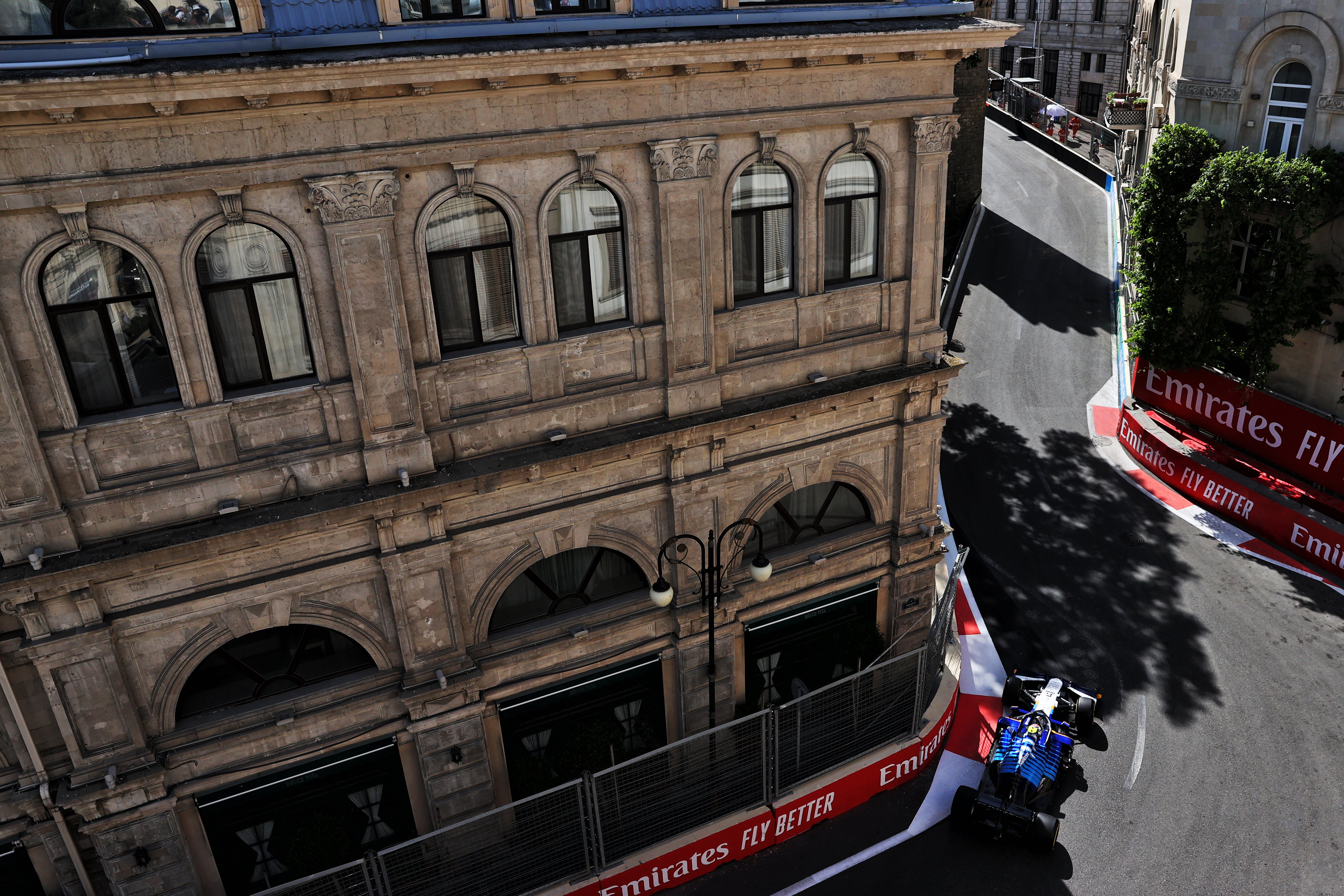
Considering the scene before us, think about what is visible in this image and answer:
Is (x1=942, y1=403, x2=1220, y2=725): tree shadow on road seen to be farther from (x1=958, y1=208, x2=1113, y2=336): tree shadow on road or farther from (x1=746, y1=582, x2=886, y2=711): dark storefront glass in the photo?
(x1=958, y1=208, x2=1113, y2=336): tree shadow on road

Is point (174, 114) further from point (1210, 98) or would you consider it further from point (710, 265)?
point (1210, 98)

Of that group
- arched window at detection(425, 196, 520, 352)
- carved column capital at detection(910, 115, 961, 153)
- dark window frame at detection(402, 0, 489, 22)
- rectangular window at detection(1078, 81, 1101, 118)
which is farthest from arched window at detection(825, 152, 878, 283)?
rectangular window at detection(1078, 81, 1101, 118)

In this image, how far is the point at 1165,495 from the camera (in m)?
27.9

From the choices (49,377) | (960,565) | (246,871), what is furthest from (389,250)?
(960,565)

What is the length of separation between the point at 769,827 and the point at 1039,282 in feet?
101

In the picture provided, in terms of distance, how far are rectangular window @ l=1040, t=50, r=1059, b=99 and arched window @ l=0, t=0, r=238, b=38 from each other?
68.6 meters

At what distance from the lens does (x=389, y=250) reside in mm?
13078

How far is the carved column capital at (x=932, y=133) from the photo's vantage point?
1638cm

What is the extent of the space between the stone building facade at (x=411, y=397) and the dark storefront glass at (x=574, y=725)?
78mm

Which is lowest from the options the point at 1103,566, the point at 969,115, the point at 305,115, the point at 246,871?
the point at 1103,566

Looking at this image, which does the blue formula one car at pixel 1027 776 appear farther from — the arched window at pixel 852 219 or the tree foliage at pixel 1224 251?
the tree foliage at pixel 1224 251

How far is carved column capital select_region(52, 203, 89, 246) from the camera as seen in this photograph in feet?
37.4

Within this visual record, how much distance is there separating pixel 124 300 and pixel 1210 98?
28994 millimetres

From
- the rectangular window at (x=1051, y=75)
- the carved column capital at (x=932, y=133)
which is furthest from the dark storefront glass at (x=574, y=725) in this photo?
the rectangular window at (x=1051, y=75)
